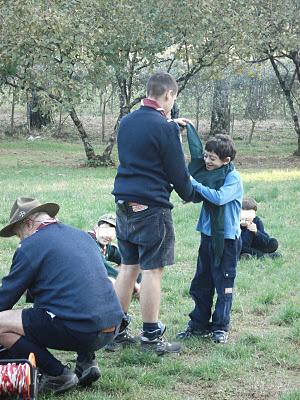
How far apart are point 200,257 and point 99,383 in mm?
1549

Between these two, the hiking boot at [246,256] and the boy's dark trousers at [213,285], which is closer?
the boy's dark trousers at [213,285]

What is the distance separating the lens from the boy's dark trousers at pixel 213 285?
237 inches

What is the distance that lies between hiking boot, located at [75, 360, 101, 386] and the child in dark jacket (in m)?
4.12

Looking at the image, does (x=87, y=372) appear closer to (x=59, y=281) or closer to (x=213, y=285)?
(x=59, y=281)

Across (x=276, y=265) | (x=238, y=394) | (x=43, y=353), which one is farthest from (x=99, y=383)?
(x=276, y=265)

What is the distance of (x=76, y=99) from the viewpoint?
19656mm

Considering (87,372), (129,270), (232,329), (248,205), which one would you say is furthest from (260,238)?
(87,372)

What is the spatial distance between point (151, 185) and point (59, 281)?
126 cm

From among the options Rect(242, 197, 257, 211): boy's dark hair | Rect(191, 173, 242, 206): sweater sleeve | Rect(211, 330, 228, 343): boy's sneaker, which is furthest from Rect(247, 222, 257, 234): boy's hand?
Rect(211, 330, 228, 343): boy's sneaker

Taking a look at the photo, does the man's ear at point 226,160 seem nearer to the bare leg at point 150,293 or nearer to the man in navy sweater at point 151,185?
the man in navy sweater at point 151,185

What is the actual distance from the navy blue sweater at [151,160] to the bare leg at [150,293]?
50 centimetres

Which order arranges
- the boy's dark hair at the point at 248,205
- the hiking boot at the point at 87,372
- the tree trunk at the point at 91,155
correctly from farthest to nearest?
the tree trunk at the point at 91,155
the boy's dark hair at the point at 248,205
the hiking boot at the point at 87,372

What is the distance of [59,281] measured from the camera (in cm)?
455

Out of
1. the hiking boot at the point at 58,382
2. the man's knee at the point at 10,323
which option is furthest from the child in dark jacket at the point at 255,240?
the man's knee at the point at 10,323
